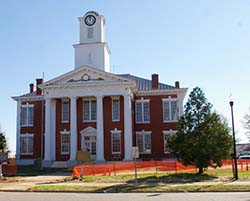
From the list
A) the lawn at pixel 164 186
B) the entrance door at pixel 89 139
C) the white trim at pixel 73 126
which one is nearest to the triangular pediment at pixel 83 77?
the white trim at pixel 73 126

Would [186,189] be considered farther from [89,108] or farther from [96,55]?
[96,55]

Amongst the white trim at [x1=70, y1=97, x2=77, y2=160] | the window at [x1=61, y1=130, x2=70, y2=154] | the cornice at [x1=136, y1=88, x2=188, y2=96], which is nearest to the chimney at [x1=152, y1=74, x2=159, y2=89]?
the cornice at [x1=136, y1=88, x2=188, y2=96]

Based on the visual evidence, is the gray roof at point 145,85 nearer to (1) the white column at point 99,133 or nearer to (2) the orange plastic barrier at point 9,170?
(1) the white column at point 99,133

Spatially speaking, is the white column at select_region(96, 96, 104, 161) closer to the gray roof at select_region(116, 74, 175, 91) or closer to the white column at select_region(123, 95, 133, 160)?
the white column at select_region(123, 95, 133, 160)

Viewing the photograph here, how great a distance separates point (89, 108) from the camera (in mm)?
47594

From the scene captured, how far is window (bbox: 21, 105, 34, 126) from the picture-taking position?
5094 cm

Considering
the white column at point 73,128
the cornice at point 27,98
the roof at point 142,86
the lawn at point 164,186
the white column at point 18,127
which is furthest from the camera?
the cornice at point 27,98

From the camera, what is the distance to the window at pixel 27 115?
50.9 m

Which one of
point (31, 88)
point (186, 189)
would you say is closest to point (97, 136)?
point (31, 88)

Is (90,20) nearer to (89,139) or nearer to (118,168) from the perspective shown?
(89,139)

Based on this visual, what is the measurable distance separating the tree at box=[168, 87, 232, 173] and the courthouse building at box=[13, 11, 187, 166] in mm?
15226

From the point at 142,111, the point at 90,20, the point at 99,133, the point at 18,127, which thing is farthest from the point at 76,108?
the point at 90,20

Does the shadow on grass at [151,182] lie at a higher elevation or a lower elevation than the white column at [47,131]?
lower

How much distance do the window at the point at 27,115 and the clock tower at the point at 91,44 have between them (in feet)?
26.6
